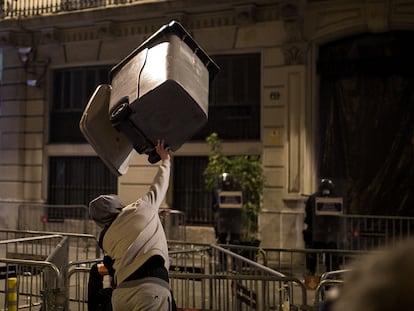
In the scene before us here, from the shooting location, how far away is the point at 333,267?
9.39 meters

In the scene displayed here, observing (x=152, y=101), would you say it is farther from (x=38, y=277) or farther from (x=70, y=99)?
(x=70, y=99)

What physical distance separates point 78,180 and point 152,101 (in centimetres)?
1307

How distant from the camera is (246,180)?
1302 cm

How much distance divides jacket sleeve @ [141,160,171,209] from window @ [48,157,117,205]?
12301mm

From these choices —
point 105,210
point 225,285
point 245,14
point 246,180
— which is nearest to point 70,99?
point 245,14

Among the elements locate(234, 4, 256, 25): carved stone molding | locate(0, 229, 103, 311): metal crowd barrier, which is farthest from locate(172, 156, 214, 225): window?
locate(234, 4, 256, 25): carved stone molding

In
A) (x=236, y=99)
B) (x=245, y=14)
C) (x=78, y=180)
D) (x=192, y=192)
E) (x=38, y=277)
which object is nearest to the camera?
(x=38, y=277)

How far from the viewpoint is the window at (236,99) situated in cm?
1545

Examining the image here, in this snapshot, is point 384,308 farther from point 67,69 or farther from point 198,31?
point 67,69

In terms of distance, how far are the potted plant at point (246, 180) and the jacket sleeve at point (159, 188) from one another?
803 centimetres

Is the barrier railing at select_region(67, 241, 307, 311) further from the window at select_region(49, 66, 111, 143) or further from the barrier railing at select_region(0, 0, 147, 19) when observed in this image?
the barrier railing at select_region(0, 0, 147, 19)

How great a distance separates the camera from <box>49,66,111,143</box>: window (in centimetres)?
1745

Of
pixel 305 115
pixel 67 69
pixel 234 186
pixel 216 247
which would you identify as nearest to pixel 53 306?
pixel 216 247

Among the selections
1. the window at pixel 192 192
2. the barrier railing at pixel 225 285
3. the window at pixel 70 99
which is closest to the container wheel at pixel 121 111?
the barrier railing at pixel 225 285
